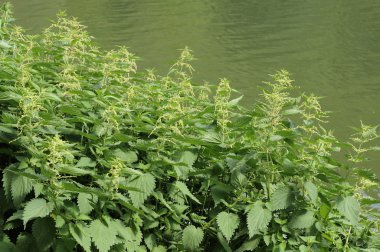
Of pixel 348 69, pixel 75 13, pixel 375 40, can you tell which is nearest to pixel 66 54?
pixel 348 69

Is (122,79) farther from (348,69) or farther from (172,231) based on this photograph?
(348,69)

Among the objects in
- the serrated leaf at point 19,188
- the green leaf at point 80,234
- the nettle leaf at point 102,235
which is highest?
the serrated leaf at point 19,188

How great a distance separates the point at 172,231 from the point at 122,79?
118 cm

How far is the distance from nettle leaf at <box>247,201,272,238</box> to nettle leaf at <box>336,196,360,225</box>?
339 millimetres

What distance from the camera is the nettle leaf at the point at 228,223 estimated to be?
3.02 metres

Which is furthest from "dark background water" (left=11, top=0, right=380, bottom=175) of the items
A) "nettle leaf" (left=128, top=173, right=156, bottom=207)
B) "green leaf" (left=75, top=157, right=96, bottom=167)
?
"green leaf" (left=75, top=157, right=96, bottom=167)

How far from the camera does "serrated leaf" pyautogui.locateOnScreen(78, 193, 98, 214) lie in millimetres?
2756

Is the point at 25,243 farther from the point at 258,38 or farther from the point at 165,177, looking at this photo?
the point at 258,38

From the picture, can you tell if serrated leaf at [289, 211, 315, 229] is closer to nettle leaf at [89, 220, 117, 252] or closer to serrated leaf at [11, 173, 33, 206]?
nettle leaf at [89, 220, 117, 252]

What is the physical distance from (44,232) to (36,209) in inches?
6.4

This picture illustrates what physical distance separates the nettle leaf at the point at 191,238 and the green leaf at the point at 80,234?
0.60 meters

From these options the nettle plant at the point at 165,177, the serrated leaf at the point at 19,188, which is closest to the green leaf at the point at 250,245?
the nettle plant at the point at 165,177

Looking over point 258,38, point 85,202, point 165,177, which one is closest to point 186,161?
point 165,177

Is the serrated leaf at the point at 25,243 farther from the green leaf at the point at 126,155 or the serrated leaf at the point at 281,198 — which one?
the serrated leaf at the point at 281,198
